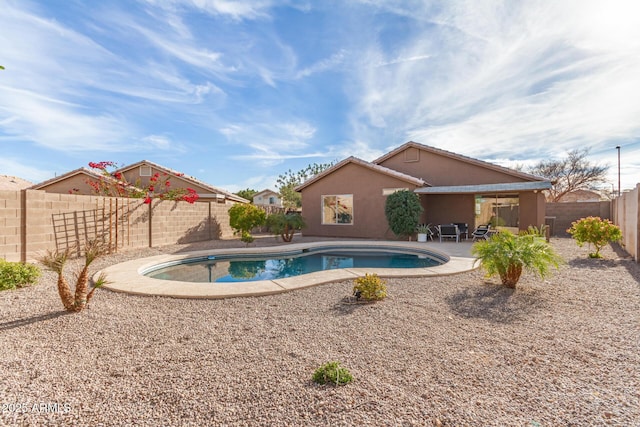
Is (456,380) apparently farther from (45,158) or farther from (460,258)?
(45,158)

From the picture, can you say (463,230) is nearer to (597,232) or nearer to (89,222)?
(597,232)

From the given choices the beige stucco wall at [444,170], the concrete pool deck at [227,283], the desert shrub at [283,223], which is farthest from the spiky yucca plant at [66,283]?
the beige stucco wall at [444,170]

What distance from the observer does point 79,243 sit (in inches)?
381

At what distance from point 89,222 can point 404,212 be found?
12339 millimetres

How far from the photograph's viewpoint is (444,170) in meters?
16.9

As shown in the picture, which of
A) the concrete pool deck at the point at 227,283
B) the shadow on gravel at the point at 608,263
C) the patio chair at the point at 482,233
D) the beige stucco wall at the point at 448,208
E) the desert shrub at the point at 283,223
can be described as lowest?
the shadow on gravel at the point at 608,263

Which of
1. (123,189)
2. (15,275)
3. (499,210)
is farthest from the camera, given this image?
(499,210)

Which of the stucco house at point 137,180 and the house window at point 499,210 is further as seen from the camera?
the stucco house at point 137,180

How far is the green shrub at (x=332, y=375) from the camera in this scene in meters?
2.76

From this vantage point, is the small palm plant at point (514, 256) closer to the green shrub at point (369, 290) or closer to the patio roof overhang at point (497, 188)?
the green shrub at point (369, 290)

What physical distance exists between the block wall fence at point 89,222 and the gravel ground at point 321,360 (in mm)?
3602

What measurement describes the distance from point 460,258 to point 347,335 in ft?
21.9

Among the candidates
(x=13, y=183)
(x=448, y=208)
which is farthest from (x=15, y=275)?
(x=13, y=183)

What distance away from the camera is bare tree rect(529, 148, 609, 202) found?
29.0 metres
